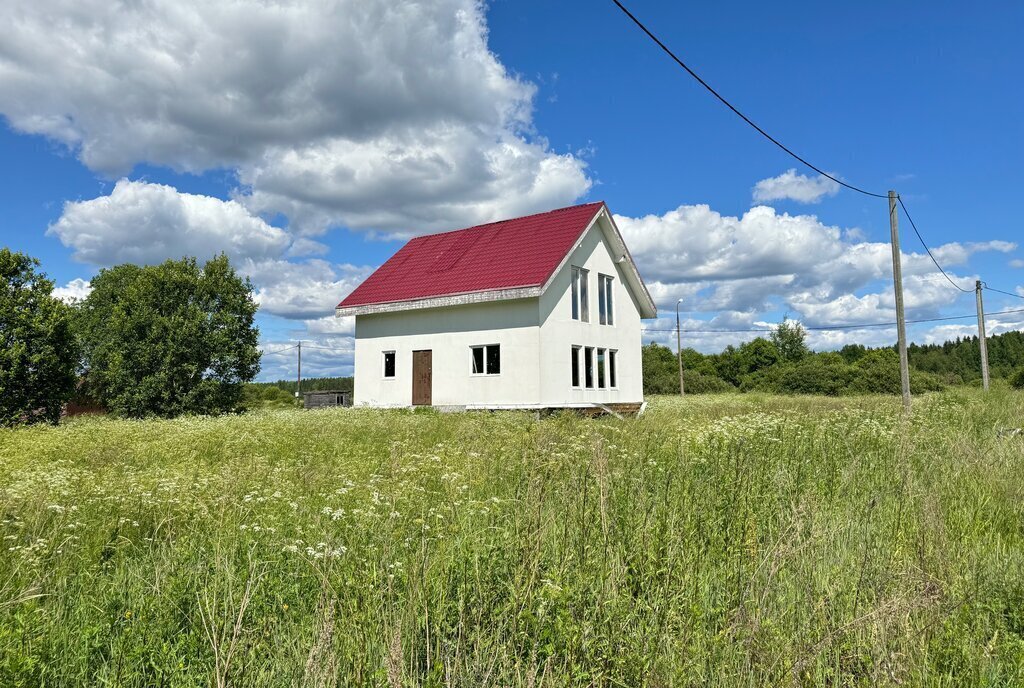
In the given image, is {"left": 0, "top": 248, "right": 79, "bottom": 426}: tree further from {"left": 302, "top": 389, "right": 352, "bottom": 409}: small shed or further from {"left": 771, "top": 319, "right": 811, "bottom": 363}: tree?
{"left": 771, "top": 319, "right": 811, "bottom": 363}: tree

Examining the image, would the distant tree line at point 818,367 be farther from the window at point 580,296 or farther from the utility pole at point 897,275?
the utility pole at point 897,275

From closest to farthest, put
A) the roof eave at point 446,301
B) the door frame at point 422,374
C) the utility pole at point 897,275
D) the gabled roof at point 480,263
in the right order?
the utility pole at point 897,275
the roof eave at point 446,301
the gabled roof at point 480,263
the door frame at point 422,374

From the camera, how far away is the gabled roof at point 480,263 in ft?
72.7

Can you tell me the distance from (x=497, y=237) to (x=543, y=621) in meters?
23.3

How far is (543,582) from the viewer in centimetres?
317

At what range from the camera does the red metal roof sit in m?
22.5

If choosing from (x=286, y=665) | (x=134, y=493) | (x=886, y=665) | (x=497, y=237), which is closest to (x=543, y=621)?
(x=286, y=665)

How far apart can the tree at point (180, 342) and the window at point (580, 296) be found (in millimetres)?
14068

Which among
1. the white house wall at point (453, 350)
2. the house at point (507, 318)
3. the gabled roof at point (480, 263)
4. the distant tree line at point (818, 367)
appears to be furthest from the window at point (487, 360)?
the distant tree line at point (818, 367)

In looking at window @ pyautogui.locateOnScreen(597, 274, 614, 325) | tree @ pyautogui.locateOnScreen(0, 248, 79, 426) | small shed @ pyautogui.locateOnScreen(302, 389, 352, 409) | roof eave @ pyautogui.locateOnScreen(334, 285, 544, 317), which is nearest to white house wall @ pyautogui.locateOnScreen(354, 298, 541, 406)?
roof eave @ pyautogui.locateOnScreen(334, 285, 544, 317)

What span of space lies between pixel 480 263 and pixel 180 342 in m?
12.7

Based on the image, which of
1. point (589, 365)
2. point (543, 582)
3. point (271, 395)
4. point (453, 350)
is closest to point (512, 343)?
point (453, 350)

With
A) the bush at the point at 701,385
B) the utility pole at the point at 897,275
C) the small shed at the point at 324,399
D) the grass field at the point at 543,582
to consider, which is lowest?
the grass field at the point at 543,582

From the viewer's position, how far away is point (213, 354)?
2597cm
